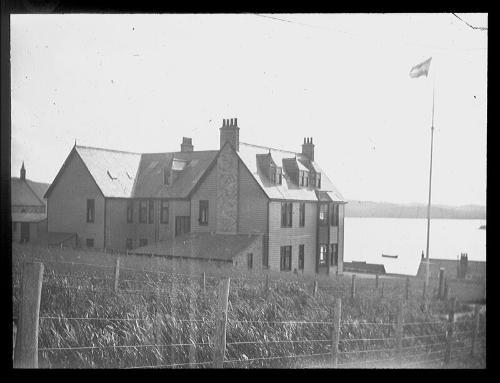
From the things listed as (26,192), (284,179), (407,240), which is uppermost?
(284,179)

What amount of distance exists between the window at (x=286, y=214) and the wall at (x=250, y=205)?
0.12 m

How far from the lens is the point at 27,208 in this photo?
277cm

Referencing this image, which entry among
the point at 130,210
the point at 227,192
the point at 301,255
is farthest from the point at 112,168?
the point at 301,255

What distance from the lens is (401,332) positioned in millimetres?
2871

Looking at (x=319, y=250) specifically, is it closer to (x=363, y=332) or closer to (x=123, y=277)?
(x=363, y=332)

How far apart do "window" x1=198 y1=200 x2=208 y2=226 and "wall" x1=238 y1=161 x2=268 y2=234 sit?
0.77 ft

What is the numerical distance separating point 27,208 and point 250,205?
1543 millimetres

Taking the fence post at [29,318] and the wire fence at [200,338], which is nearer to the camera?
the fence post at [29,318]

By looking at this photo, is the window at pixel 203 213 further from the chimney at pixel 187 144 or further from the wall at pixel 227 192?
the chimney at pixel 187 144

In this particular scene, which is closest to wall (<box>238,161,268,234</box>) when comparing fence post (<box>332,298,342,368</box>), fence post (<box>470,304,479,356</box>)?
fence post (<box>332,298,342,368</box>)

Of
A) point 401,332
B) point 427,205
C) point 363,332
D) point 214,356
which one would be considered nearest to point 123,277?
point 214,356

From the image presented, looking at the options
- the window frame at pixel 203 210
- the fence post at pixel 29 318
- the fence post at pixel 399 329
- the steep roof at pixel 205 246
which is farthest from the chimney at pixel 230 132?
the fence post at pixel 399 329

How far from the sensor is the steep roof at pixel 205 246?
9.32ft

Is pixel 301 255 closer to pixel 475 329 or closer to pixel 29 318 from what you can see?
pixel 475 329
